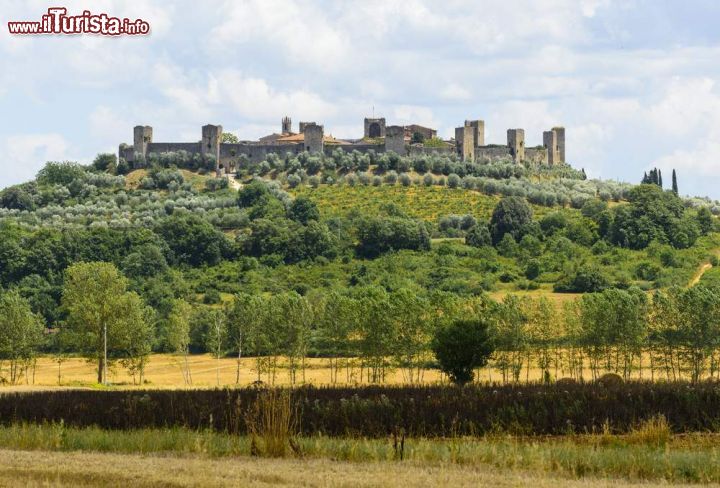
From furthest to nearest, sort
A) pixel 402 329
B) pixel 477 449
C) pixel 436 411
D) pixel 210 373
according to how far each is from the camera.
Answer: pixel 210 373 < pixel 402 329 < pixel 436 411 < pixel 477 449

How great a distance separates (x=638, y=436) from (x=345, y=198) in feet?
349

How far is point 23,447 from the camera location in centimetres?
2784

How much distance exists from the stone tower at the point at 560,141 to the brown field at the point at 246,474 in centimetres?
13791

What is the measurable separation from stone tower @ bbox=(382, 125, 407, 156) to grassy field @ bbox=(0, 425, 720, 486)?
11458cm

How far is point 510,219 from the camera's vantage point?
11775cm

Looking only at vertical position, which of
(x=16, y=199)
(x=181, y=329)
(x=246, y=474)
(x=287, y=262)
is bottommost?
(x=246, y=474)

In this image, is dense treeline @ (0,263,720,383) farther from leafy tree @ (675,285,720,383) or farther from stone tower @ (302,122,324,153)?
stone tower @ (302,122,324,153)

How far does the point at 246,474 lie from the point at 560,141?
141 m

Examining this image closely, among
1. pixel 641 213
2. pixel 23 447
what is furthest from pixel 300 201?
pixel 23 447

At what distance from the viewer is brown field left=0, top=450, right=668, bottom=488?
21859mm

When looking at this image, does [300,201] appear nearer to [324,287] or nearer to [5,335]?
[324,287]

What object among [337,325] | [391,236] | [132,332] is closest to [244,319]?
[337,325]

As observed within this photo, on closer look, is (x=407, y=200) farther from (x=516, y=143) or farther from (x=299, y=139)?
(x=299, y=139)

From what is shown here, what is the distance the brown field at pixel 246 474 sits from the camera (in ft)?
71.7
